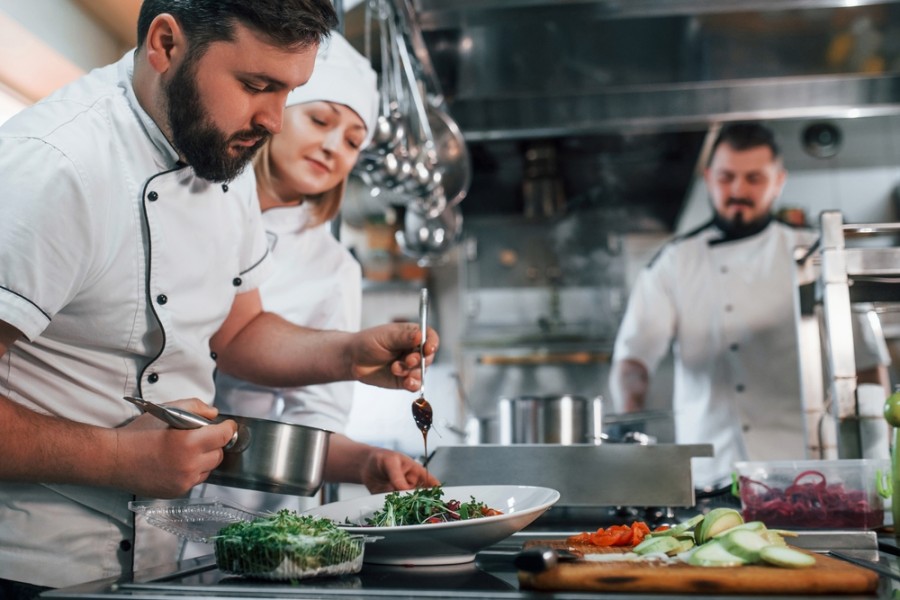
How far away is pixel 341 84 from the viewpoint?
1.93 m

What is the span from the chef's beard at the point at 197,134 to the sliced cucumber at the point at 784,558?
2.93 feet

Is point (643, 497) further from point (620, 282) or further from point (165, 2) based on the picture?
point (620, 282)

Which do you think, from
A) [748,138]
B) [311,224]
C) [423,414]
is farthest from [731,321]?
[423,414]

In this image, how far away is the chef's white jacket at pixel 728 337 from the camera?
326 cm

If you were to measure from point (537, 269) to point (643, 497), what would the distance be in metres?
3.71

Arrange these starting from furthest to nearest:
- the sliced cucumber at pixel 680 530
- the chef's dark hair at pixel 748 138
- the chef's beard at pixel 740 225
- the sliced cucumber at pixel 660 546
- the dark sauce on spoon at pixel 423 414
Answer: the chef's beard at pixel 740 225, the chef's dark hair at pixel 748 138, the dark sauce on spoon at pixel 423 414, the sliced cucumber at pixel 680 530, the sliced cucumber at pixel 660 546

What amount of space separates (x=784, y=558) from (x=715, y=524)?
→ 16 cm

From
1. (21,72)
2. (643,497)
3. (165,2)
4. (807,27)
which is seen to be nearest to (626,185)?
(807,27)

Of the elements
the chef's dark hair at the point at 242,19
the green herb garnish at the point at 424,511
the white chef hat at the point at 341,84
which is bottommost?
the green herb garnish at the point at 424,511

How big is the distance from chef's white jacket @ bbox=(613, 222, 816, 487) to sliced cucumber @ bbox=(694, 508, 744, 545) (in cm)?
215

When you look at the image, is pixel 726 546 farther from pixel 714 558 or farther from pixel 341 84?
pixel 341 84

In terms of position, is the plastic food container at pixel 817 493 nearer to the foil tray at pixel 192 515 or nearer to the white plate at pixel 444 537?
the white plate at pixel 444 537

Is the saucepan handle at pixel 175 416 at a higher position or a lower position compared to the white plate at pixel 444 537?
higher

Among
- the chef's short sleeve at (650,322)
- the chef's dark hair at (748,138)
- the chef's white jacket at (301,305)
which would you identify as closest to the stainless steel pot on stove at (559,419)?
the chef's white jacket at (301,305)
